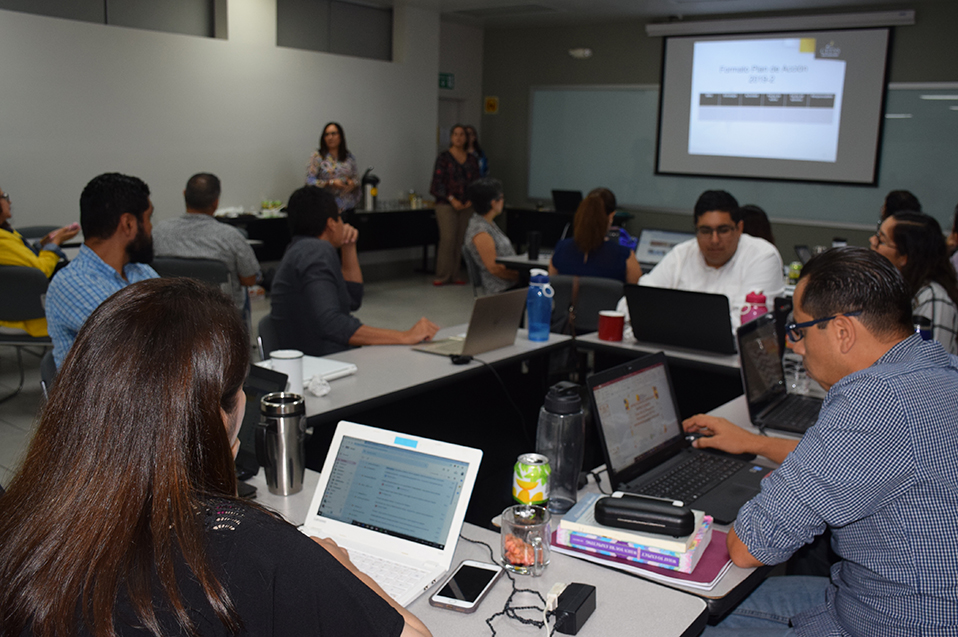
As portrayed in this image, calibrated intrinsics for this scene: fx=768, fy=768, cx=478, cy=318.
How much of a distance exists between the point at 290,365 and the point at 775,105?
23.7 feet

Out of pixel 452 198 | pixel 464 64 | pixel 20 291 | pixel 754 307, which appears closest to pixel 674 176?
pixel 452 198

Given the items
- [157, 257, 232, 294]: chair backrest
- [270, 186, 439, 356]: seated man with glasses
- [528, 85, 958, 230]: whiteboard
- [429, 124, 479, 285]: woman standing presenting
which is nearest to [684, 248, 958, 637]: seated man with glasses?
[270, 186, 439, 356]: seated man with glasses

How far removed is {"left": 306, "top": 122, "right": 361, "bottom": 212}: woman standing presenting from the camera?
24.7 feet

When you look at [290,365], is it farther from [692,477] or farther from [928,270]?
[928,270]

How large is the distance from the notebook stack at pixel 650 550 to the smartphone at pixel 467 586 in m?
0.19

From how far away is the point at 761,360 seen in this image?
2.49 metres

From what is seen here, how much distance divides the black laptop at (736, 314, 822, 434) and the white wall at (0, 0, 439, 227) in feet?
18.1

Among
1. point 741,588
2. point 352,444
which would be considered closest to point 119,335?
point 352,444

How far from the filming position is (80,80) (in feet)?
19.9

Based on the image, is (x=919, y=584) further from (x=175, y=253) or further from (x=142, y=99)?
(x=142, y=99)

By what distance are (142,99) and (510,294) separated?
16.0 feet

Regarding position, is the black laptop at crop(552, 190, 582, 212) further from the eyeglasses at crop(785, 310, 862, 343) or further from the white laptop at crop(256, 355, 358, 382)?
the eyeglasses at crop(785, 310, 862, 343)

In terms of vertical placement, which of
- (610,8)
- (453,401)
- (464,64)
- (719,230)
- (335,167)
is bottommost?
(453,401)

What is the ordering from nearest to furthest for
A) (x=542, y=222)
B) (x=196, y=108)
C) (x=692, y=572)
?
(x=692, y=572), (x=196, y=108), (x=542, y=222)
